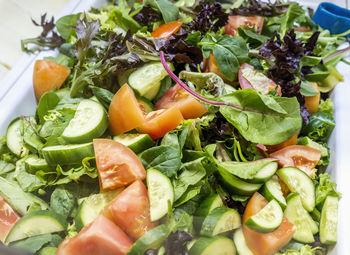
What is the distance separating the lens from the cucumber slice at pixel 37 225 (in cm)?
99

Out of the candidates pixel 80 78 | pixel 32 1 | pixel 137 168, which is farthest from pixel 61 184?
pixel 32 1

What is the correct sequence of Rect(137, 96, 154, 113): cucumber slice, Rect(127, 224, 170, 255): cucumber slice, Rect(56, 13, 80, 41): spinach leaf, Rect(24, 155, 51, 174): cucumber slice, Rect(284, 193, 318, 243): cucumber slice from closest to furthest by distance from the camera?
1. Rect(127, 224, 170, 255): cucumber slice
2. Rect(284, 193, 318, 243): cucumber slice
3. Rect(24, 155, 51, 174): cucumber slice
4. Rect(137, 96, 154, 113): cucumber slice
5. Rect(56, 13, 80, 41): spinach leaf

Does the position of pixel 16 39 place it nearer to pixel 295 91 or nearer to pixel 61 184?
pixel 61 184

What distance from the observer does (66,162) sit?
1.16m

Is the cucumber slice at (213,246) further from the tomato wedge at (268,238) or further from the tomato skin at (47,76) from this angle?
the tomato skin at (47,76)

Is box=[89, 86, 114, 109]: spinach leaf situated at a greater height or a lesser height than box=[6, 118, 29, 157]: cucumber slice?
greater

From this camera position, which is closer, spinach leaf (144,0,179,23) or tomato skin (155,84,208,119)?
tomato skin (155,84,208,119)

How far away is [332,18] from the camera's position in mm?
1932

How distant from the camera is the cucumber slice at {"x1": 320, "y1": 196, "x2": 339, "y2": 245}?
1104 millimetres

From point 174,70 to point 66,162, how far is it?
0.58 meters

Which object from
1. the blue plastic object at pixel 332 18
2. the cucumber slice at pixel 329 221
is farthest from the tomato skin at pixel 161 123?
the blue plastic object at pixel 332 18

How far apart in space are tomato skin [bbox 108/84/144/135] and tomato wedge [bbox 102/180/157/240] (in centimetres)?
29

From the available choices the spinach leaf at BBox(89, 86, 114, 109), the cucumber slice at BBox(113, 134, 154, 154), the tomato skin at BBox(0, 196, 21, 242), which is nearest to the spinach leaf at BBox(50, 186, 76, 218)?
the tomato skin at BBox(0, 196, 21, 242)

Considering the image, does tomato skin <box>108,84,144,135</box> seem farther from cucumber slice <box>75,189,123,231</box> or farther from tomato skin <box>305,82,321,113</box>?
tomato skin <box>305,82,321,113</box>
